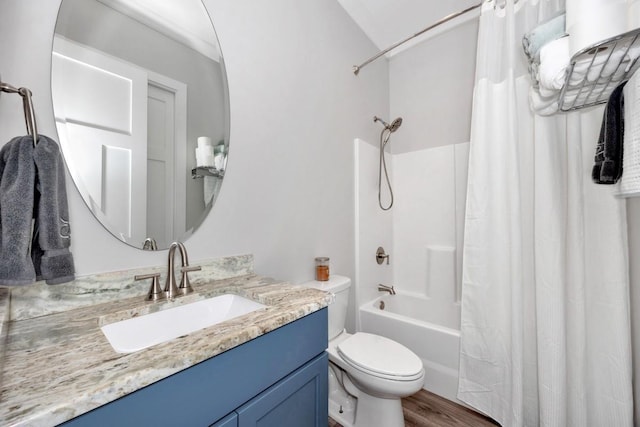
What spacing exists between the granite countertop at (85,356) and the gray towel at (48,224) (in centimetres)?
11

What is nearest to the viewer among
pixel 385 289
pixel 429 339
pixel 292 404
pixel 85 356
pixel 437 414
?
pixel 85 356

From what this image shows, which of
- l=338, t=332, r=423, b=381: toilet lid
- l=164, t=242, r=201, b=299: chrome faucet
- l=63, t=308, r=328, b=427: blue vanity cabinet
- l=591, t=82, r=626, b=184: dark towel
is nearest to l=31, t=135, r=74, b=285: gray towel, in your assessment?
l=164, t=242, r=201, b=299: chrome faucet

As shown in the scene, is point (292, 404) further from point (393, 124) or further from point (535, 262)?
point (393, 124)

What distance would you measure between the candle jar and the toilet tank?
3cm

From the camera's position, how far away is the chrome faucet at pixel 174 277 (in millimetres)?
919

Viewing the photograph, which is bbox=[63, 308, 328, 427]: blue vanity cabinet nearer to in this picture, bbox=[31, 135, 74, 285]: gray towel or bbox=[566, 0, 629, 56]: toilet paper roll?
bbox=[31, 135, 74, 285]: gray towel

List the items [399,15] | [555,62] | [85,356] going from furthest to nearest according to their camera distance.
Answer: [399,15] < [555,62] < [85,356]

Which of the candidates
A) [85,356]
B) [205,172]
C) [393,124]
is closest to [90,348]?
[85,356]

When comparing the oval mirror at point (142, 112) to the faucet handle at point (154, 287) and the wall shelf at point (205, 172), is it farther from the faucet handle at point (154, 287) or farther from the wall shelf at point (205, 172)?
the faucet handle at point (154, 287)

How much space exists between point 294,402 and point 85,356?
563 millimetres

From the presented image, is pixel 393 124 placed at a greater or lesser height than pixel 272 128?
greater

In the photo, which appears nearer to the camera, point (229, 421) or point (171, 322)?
point (229, 421)

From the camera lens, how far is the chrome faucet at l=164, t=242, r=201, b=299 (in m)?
0.92

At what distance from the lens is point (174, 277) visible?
94cm
